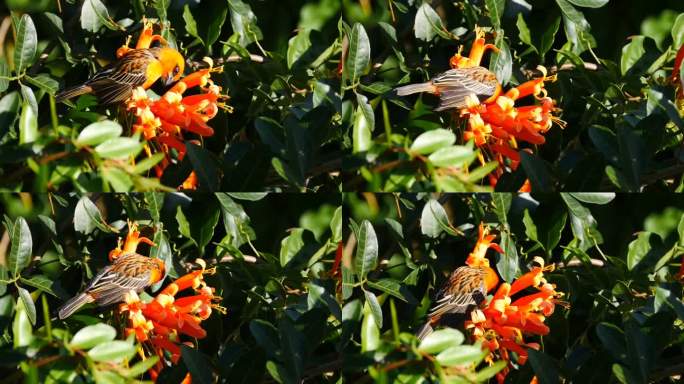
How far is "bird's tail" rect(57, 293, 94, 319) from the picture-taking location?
2576 millimetres

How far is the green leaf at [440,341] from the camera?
7.88 ft

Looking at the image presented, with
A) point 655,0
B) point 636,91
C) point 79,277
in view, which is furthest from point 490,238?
point 79,277

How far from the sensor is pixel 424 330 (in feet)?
8.65

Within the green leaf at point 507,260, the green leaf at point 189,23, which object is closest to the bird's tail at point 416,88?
the green leaf at point 507,260

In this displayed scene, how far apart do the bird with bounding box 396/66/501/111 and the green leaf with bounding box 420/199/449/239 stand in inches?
10.1

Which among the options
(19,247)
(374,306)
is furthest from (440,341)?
(19,247)

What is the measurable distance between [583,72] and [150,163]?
4.05 feet

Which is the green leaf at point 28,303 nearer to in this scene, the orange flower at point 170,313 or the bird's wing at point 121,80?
the orange flower at point 170,313

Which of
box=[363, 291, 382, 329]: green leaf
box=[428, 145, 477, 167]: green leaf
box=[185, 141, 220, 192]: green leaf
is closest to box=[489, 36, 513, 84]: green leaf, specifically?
box=[428, 145, 477, 167]: green leaf

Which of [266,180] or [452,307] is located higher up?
[266,180]

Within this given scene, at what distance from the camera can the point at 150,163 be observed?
7.53ft

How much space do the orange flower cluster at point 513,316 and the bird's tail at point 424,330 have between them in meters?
0.11

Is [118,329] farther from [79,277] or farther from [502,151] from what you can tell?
[502,151]

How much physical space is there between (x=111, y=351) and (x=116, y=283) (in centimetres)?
22
